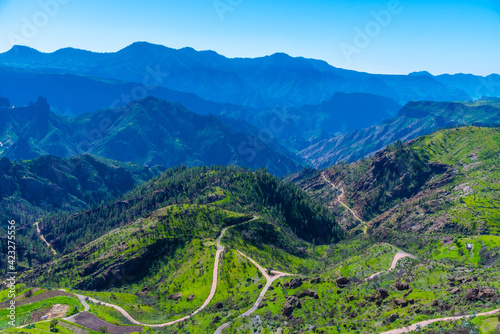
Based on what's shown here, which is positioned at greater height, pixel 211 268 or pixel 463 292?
pixel 463 292

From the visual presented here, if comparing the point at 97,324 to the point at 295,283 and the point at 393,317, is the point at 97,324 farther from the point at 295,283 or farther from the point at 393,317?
the point at 393,317

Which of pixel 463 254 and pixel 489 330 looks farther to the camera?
pixel 463 254

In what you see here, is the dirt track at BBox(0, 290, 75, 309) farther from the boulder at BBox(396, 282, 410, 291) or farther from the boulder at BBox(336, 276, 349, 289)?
the boulder at BBox(396, 282, 410, 291)

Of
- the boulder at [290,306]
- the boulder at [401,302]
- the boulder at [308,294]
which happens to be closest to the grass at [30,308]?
the boulder at [290,306]

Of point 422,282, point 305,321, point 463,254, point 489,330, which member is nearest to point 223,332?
point 305,321

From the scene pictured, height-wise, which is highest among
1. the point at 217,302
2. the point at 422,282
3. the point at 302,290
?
the point at 422,282

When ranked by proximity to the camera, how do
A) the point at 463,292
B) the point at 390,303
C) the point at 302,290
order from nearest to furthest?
the point at 463,292, the point at 390,303, the point at 302,290

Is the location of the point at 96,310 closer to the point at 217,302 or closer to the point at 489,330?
the point at 217,302
